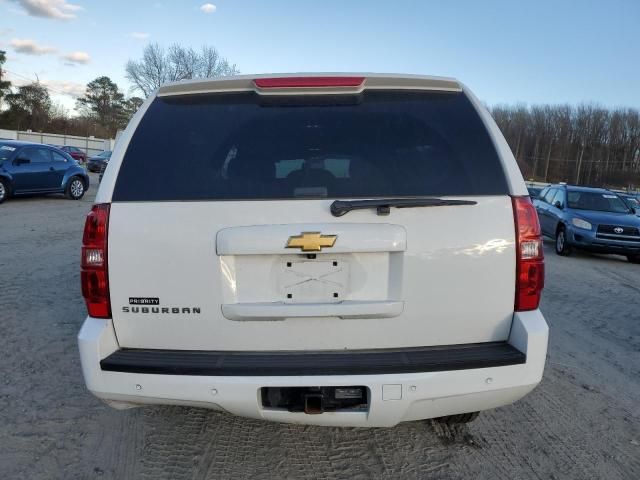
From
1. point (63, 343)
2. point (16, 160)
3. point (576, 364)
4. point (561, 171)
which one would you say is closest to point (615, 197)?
point (576, 364)

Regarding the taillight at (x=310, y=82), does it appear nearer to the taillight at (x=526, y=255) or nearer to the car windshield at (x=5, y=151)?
the taillight at (x=526, y=255)

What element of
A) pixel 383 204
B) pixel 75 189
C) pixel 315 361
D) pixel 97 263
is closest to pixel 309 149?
pixel 383 204

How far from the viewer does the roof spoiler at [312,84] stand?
2.58 metres

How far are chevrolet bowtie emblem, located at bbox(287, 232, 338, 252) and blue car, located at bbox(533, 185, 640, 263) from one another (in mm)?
10405

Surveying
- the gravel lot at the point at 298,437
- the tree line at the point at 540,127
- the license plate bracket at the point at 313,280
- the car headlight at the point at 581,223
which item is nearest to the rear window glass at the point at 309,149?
the license plate bracket at the point at 313,280

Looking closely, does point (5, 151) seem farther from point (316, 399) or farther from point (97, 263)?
point (316, 399)

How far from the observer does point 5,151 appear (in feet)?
45.8

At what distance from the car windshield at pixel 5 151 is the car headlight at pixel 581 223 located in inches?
570

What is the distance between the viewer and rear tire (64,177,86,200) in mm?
15961

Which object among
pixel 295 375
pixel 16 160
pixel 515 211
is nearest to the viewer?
pixel 295 375

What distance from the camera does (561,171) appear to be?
85.4m

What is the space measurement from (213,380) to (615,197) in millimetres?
12799

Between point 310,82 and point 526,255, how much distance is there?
1359mm

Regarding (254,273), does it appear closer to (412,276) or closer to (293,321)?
(293,321)
